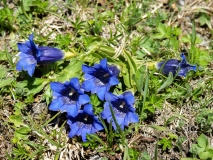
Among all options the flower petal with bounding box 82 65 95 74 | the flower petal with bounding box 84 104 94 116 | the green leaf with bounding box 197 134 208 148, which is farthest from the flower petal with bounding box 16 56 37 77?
the green leaf with bounding box 197 134 208 148

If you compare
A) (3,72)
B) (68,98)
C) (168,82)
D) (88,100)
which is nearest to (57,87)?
(68,98)

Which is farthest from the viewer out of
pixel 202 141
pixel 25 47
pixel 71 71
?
pixel 71 71

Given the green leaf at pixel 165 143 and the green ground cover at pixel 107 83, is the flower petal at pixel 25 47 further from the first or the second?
the green leaf at pixel 165 143

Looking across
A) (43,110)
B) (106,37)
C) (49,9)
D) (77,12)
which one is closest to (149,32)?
(106,37)

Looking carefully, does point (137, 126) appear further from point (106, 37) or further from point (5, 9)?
point (5, 9)

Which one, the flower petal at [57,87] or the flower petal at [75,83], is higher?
the flower petal at [75,83]

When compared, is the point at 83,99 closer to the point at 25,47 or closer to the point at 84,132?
the point at 84,132

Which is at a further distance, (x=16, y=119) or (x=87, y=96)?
Result: (x=16, y=119)

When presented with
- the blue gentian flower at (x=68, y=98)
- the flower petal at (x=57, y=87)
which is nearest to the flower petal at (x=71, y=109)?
the blue gentian flower at (x=68, y=98)
